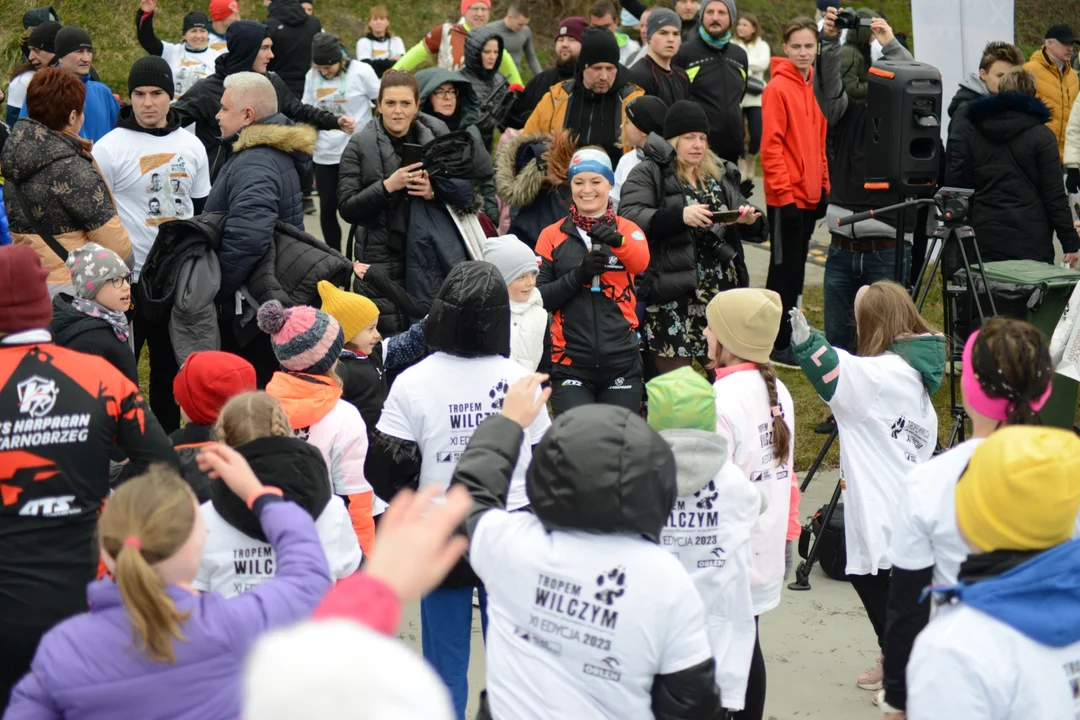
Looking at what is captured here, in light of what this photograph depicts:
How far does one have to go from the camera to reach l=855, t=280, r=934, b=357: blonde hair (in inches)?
176

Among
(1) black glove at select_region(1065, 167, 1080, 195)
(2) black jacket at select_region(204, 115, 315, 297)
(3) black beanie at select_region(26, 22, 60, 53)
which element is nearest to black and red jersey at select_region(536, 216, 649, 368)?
(2) black jacket at select_region(204, 115, 315, 297)

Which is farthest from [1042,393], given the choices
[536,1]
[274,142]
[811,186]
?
[536,1]

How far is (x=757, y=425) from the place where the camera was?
409 centimetres

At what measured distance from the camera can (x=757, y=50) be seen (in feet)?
40.9

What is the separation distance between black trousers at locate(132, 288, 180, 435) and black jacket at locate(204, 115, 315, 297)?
464 millimetres

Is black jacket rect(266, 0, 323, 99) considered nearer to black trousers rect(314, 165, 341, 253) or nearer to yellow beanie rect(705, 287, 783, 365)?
black trousers rect(314, 165, 341, 253)

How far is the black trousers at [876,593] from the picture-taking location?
14.9 ft

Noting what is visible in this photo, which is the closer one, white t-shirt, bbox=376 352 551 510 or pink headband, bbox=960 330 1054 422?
pink headband, bbox=960 330 1054 422

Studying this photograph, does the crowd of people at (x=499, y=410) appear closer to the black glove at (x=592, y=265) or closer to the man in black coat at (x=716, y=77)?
the black glove at (x=592, y=265)

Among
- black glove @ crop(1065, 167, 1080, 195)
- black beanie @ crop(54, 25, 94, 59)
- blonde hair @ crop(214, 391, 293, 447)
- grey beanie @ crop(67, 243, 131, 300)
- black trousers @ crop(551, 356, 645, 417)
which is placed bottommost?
black trousers @ crop(551, 356, 645, 417)

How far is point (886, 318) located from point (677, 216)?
2099 mm

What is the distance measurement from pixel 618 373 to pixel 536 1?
40.1 feet

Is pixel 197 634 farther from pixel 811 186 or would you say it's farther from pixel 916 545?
pixel 811 186

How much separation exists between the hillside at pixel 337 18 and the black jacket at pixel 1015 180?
951cm
